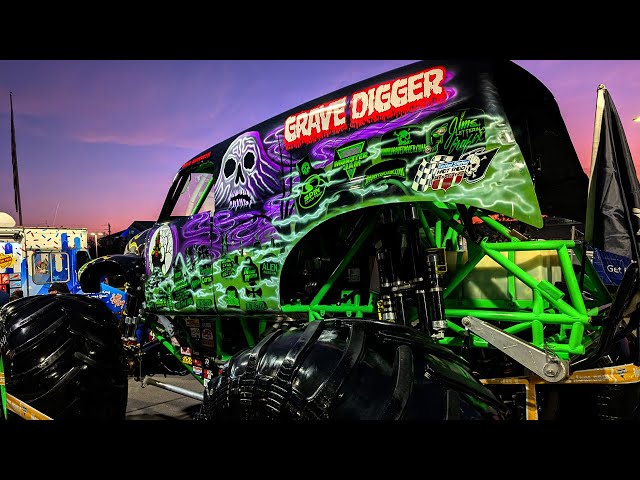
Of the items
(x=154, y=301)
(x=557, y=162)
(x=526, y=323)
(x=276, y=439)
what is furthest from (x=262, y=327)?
(x=276, y=439)

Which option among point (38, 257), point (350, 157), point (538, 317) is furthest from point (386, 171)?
point (38, 257)

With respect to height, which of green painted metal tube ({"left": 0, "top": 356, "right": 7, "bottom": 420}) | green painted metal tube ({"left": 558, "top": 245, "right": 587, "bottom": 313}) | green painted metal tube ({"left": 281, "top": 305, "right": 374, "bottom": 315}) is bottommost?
green painted metal tube ({"left": 0, "top": 356, "right": 7, "bottom": 420})

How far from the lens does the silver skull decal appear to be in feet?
12.7

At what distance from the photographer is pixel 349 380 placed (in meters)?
1.71

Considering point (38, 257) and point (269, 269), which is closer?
point (269, 269)

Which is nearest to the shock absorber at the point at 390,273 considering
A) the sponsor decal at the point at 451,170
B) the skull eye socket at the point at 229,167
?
the sponsor decal at the point at 451,170

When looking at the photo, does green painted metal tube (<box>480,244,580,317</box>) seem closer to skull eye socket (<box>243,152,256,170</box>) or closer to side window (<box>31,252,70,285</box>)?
skull eye socket (<box>243,152,256,170</box>)

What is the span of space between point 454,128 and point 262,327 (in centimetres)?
239

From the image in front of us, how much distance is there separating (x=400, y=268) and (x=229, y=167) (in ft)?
6.36

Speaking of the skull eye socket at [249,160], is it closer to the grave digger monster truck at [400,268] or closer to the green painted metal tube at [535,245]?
the grave digger monster truck at [400,268]

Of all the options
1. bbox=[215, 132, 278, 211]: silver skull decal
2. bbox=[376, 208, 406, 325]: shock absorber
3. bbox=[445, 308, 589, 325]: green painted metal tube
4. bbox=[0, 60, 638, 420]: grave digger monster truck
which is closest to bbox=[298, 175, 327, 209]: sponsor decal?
bbox=[0, 60, 638, 420]: grave digger monster truck

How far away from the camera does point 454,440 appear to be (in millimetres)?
1121

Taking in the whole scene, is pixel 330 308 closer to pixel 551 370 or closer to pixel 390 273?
pixel 390 273
